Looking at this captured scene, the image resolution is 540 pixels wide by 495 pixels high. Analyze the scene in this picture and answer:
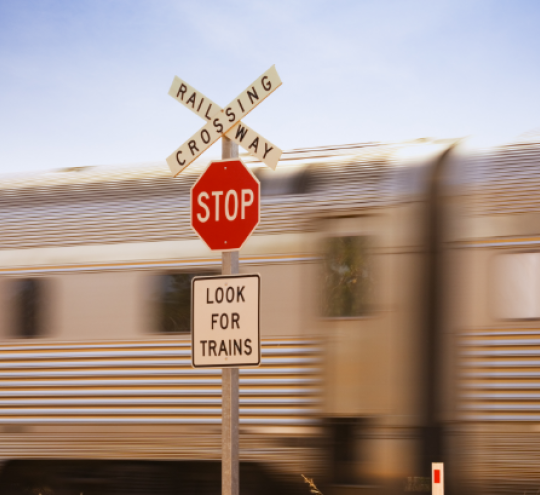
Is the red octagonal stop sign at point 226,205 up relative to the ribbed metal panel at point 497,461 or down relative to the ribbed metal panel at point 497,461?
up

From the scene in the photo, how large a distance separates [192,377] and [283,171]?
6.76ft

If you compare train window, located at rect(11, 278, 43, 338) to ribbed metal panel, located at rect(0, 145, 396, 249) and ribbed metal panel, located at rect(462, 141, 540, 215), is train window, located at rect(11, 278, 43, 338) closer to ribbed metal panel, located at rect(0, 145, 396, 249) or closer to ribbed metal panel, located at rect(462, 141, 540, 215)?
ribbed metal panel, located at rect(0, 145, 396, 249)

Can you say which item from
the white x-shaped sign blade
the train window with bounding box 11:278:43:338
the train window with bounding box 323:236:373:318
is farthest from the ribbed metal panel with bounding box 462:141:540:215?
the train window with bounding box 11:278:43:338

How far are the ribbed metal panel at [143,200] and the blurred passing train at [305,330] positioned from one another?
20 mm

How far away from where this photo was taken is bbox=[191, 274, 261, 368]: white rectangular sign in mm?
5137

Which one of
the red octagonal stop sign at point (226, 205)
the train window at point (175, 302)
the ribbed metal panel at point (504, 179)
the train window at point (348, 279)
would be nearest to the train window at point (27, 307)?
the train window at point (175, 302)

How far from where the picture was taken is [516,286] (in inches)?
261

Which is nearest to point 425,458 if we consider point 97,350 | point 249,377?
point 249,377

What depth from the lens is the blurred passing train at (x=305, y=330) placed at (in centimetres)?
658

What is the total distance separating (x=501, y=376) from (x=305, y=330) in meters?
1.64

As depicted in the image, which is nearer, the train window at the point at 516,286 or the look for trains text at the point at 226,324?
the look for trains text at the point at 226,324

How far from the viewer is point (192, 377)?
7.23 metres

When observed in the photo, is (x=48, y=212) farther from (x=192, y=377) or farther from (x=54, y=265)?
(x=192, y=377)

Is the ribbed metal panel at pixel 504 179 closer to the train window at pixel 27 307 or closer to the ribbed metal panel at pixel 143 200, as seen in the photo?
the ribbed metal panel at pixel 143 200
